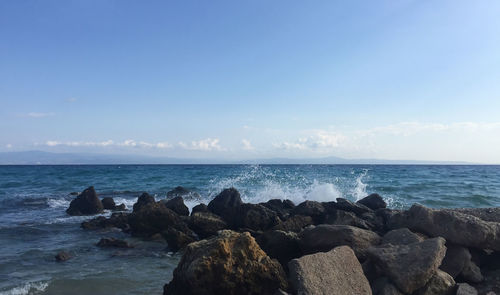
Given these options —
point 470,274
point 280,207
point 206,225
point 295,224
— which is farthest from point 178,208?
point 470,274

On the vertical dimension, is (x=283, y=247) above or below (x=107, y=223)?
above

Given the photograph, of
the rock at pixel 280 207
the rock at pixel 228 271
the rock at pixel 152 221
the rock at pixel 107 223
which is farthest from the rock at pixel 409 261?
the rock at pixel 107 223

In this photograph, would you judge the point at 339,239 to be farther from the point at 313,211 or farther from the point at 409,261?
the point at 313,211

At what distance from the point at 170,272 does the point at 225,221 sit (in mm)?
4049

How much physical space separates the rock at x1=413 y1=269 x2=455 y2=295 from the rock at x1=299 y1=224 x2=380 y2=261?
1.09m

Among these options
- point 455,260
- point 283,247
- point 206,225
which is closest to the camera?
point 455,260

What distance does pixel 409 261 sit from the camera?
5176 mm

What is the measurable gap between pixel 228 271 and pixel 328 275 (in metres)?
1.30

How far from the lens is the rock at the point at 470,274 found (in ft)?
18.6

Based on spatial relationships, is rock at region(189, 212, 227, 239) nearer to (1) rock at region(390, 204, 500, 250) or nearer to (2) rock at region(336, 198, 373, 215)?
(2) rock at region(336, 198, 373, 215)

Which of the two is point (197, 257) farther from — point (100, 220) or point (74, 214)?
point (74, 214)

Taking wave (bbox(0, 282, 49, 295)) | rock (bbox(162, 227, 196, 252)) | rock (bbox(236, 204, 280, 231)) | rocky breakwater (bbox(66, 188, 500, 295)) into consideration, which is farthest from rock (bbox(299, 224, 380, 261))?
wave (bbox(0, 282, 49, 295))

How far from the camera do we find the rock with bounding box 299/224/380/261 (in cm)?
621

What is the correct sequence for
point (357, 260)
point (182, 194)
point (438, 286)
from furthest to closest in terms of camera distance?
point (182, 194)
point (357, 260)
point (438, 286)
